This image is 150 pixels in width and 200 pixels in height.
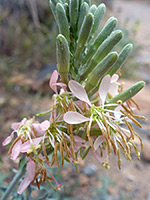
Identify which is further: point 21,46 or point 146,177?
point 21,46

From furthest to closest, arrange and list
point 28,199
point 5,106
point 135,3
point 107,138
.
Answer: point 135,3
point 5,106
point 28,199
point 107,138

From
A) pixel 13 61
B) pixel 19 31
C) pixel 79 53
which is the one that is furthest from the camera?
pixel 19 31

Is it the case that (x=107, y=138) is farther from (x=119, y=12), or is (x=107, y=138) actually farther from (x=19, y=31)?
(x=119, y=12)

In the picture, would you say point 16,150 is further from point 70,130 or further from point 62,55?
point 62,55

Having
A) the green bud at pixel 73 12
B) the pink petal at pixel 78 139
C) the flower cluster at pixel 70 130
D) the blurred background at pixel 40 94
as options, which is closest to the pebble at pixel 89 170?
the blurred background at pixel 40 94

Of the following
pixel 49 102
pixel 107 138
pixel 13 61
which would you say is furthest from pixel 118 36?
pixel 13 61
